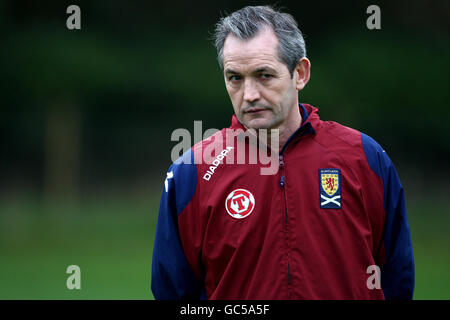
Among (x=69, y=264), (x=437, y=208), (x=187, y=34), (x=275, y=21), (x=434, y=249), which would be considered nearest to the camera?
(x=275, y=21)

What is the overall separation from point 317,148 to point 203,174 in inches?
21.5

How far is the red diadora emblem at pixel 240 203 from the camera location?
2547mm

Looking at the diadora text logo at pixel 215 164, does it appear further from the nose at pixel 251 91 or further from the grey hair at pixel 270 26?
the grey hair at pixel 270 26

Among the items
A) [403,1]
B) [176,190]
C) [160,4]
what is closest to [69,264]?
[176,190]

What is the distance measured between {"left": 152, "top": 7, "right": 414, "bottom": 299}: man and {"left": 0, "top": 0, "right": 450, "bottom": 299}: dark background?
383 inches

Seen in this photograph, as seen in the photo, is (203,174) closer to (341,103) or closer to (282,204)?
(282,204)

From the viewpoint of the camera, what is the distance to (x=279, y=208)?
252 cm

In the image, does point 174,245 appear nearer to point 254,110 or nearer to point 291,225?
point 291,225

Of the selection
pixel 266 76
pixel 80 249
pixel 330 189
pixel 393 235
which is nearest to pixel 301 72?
pixel 266 76

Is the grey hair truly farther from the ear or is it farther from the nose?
the nose

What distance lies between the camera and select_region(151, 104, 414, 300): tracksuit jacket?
247 cm

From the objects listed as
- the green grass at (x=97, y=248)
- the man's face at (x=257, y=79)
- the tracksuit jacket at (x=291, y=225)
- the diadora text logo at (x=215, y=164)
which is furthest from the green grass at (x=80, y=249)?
the man's face at (x=257, y=79)

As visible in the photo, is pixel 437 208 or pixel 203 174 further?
pixel 437 208

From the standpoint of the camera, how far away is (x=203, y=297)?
2.64 m
